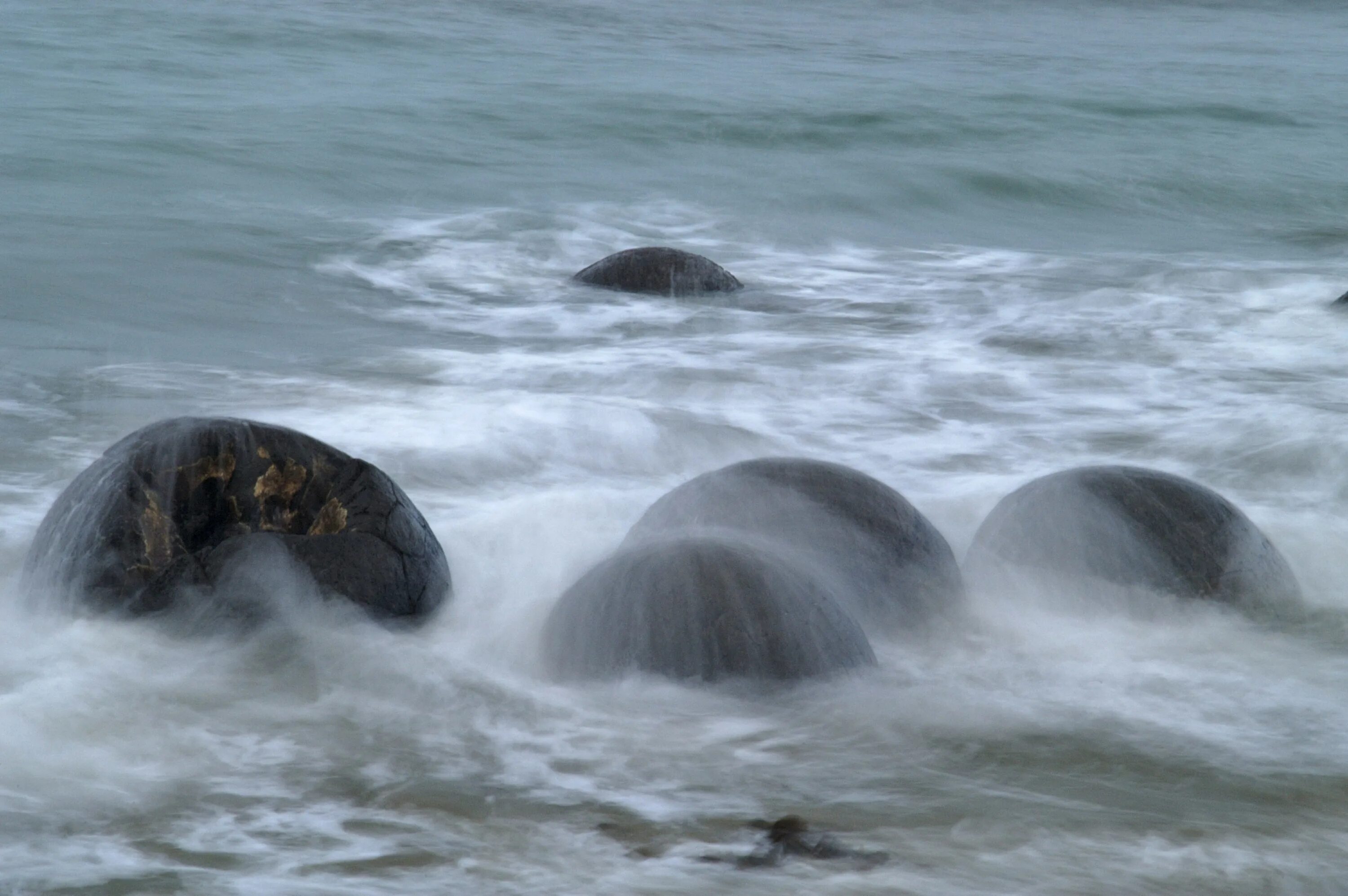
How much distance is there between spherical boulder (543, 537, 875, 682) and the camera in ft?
12.9

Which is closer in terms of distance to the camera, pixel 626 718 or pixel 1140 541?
pixel 626 718

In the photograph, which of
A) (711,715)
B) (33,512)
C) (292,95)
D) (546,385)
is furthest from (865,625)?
(292,95)

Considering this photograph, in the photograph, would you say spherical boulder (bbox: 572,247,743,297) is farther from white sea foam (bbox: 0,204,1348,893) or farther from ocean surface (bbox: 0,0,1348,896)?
white sea foam (bbox: 0,204,1348,893)

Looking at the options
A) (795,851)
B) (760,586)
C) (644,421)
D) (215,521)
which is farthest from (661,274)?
(795,851)

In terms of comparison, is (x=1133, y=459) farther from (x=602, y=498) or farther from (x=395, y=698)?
(x=395, y=698)

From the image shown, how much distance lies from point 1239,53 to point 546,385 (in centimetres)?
2743

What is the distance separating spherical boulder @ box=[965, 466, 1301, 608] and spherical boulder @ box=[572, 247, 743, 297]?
6.49 m

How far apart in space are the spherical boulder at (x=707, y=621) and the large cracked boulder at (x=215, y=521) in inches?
27.6

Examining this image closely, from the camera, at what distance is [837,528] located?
466cm

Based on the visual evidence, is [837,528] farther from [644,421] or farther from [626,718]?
[644,421]

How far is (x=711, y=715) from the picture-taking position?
386 centimetres

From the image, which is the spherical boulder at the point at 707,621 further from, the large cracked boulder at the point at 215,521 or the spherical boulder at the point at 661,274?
the spherical boulder at the point at 661,274

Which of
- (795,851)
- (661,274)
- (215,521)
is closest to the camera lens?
(795,851)

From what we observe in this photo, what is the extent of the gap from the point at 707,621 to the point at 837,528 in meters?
0.86
